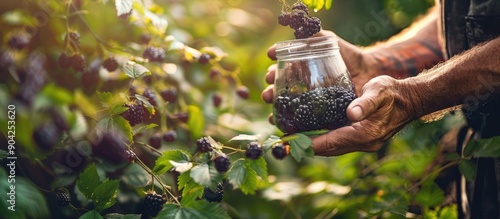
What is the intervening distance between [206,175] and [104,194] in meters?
0.20

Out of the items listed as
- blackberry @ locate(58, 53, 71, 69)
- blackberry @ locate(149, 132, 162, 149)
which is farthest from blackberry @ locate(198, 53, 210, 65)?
blackberry @ locate(58, 53, 71, 69)

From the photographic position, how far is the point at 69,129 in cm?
127

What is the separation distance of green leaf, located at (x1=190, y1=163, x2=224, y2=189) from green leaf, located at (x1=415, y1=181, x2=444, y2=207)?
2.47ft

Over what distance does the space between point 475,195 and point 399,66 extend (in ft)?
1.63

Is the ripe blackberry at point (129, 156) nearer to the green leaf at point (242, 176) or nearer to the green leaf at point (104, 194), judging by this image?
the green leaf at point (104, 194)

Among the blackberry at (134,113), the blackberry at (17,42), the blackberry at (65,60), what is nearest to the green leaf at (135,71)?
the blackberry at (134,113)

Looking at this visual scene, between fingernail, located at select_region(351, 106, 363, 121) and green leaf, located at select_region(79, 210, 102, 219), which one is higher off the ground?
fingernail, located at select_region(351, 106, 363, 121)

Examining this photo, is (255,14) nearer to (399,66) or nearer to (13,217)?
(399,66)

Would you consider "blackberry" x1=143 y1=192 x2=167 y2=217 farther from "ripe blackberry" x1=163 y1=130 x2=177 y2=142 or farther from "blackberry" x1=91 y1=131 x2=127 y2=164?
"ripe blackberry" x1=163 y1=130 x2=177 y2=142

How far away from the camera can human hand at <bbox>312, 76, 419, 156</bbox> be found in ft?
4.19

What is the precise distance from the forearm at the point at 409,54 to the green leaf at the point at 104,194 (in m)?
0.93

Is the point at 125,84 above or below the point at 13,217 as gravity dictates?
above

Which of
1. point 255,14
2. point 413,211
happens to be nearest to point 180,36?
Result: point 413,211

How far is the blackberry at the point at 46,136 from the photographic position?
1212mm
